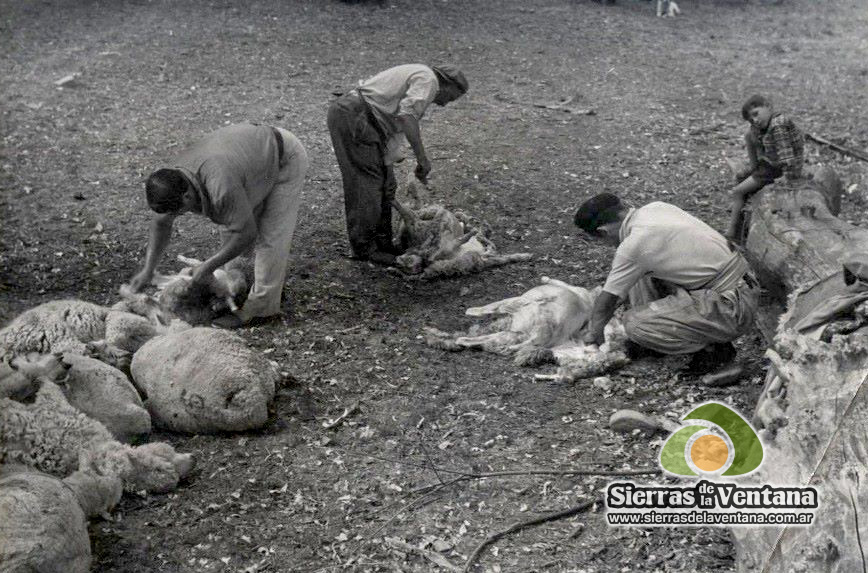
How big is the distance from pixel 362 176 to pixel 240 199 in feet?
4.93

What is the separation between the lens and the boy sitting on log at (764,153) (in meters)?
6.34

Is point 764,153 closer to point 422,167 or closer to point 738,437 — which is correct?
point 422,167

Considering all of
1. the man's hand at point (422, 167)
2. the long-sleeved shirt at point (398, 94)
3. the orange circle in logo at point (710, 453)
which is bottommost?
the orange circle in logo at point (710, 453)

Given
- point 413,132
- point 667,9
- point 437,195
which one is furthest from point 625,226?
point 667,9

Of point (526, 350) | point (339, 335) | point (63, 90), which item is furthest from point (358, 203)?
point (63, 90)

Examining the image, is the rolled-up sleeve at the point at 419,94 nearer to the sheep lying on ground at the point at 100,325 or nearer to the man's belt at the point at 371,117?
the man's belt at the point at 371,117

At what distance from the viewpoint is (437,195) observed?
24.6 ft

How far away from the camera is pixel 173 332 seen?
15.7 ft

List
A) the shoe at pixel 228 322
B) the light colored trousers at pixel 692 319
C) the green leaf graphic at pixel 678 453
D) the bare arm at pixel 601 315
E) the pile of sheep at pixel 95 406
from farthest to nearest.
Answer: the shoe at pixel 228 322 → the bare arm at pixel 601 315 → the light colored trousers at pixel 692 319 → the green leaf graphic at pixel 678 453 → the pile of sheep at pixel 95 406

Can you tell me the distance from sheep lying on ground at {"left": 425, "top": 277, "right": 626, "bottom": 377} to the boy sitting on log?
6.24 ft

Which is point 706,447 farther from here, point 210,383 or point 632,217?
point 210,383

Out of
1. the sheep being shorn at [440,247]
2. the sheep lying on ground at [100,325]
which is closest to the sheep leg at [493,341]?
the sheep being shorn at [440,247]

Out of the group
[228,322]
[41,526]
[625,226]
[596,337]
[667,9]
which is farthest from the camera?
[667,9]

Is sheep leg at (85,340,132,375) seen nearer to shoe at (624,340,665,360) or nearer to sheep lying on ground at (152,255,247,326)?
sheep lying on ground at (152,255,247,326)
